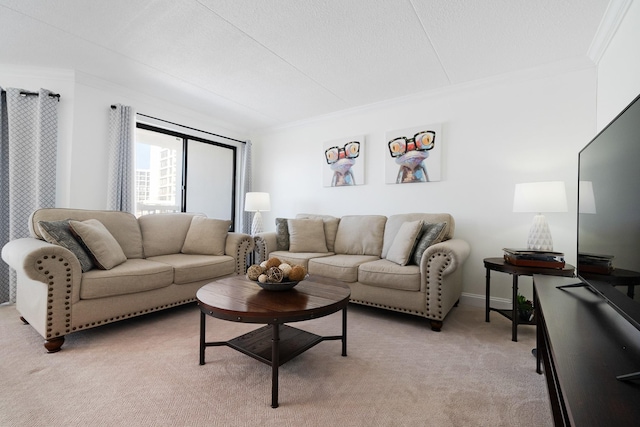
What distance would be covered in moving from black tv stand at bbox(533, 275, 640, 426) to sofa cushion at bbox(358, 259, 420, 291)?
42.2 inches

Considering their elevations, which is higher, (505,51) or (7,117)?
(505,51)

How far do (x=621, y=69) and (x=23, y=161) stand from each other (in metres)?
5.07

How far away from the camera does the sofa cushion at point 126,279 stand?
2.08m

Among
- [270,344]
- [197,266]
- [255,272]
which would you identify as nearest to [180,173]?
[197,266]

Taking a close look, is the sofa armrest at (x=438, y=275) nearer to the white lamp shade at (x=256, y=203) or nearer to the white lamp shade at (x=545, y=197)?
the white lamp shade at (x=545, y=197)

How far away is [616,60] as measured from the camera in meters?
2.08

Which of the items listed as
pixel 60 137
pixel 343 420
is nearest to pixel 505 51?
pixel 343 420

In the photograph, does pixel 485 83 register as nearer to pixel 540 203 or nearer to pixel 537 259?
pixel 540 203

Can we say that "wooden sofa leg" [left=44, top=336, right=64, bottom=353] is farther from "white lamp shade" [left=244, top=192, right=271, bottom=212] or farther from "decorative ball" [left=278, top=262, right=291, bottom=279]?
"white lamp shade" [left=244, top=192, right=271, bottom=212]

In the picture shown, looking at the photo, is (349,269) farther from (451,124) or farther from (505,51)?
(505,51)

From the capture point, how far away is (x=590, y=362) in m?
0.83

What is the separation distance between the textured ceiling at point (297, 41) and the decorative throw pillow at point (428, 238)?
1522 millimetres

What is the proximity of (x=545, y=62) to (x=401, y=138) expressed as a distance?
145 cm

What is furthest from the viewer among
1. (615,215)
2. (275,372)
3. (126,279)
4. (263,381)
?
(126,279)
